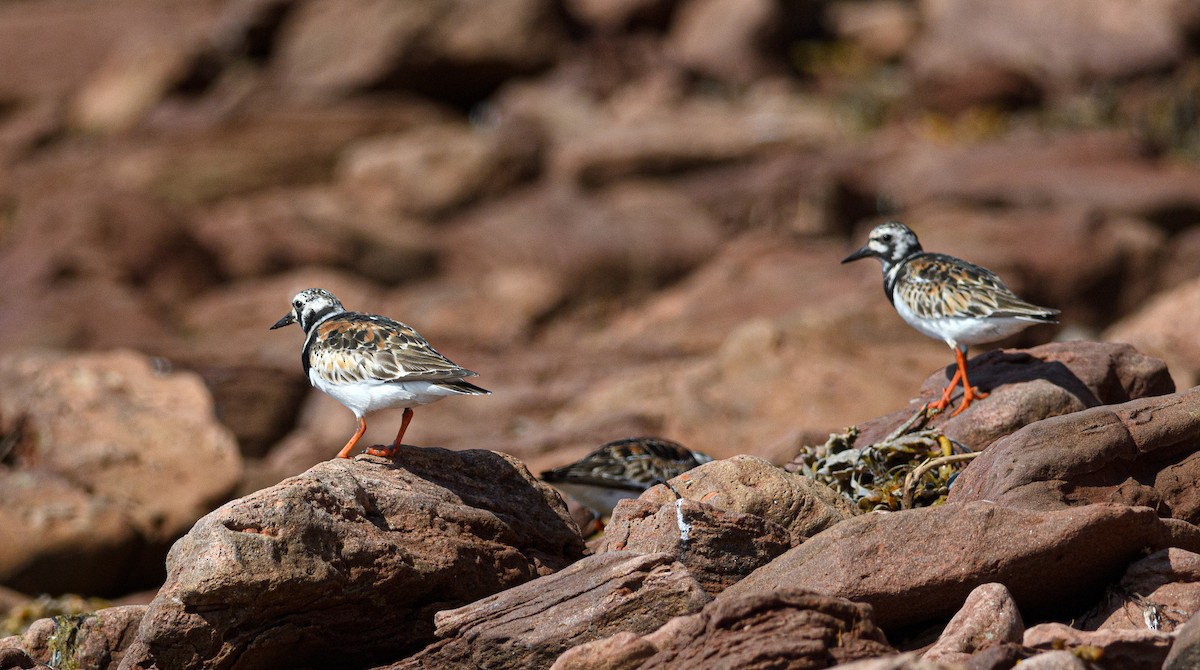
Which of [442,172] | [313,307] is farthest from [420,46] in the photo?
[313,307]

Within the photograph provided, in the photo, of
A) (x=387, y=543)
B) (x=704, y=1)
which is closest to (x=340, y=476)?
(x=387, y=543)

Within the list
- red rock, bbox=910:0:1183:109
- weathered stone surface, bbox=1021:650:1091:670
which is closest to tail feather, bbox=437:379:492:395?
weathered stone surface, bbox=1021:650:1091:670

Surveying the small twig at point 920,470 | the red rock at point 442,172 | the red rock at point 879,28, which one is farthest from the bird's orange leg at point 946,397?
the red rock at point 879,28

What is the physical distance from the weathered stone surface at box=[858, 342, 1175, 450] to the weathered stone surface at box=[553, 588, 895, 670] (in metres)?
3.49

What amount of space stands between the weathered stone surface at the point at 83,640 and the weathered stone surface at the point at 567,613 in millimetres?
2228

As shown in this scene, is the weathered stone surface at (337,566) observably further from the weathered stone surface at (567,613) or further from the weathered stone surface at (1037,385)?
the weathered stone surface at (1037,385)

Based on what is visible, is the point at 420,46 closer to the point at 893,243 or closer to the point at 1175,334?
the point at 1175,334

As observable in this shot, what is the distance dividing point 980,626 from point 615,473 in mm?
5315

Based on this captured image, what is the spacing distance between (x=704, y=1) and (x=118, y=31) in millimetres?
16569

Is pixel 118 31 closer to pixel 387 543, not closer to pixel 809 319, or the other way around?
pixel 809 319

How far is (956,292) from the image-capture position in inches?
427

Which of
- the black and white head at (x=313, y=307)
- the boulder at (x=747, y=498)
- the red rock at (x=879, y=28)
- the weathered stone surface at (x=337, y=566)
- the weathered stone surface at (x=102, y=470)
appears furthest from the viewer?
the red rock at (x=879, y=28)

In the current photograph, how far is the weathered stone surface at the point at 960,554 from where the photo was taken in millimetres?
7559

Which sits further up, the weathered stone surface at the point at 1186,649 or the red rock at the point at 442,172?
the red rock at the point at 442,172
